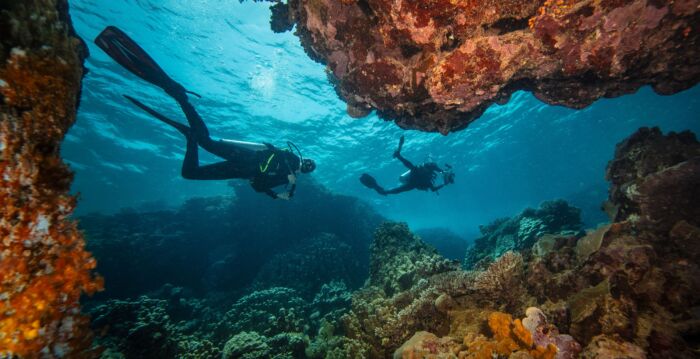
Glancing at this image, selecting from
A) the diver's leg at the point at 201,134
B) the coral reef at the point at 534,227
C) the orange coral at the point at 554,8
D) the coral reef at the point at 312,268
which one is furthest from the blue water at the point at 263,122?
the coral reef at the point at 534,227

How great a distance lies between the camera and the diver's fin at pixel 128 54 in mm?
6379

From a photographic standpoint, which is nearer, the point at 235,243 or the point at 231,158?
the point at 231,158

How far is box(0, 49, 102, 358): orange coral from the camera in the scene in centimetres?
201

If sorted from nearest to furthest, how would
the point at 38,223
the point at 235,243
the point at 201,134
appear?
1. the point at 38,223
2. the point at 201,134
3. the point at 235,243

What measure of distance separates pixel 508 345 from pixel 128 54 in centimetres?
925

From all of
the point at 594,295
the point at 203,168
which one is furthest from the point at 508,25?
the point at 203,168

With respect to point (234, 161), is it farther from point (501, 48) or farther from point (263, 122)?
point (263, 122)

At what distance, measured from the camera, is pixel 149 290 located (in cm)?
1399

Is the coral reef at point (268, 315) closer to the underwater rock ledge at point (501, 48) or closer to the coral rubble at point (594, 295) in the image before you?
the coral rubble at point (594, 295)

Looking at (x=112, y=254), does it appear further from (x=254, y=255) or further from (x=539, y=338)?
(x=539, y=338)

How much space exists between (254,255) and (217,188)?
21613 mm

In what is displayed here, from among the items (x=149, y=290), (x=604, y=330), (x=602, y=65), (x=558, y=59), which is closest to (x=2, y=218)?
(x=604, y=330)

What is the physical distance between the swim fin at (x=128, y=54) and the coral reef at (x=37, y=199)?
4903 mm

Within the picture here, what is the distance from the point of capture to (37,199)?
2.22m
